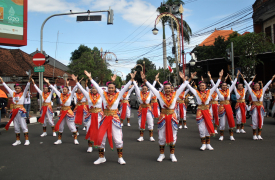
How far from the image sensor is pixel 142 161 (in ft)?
17.8

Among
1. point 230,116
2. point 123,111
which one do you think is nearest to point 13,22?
point 123,111

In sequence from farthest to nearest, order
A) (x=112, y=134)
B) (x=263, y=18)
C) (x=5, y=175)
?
(x=263, y=18), (x=112, y=134), (x=5, y=175)

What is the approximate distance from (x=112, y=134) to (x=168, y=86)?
1744 millimetres

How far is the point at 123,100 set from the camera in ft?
36.5

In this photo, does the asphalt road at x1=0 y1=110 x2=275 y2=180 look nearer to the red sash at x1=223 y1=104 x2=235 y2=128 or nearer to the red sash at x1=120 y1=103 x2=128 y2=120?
the red sash at x1=223 y1=104 x2=235 y2=128

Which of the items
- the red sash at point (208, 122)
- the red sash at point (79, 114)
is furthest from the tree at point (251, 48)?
the red sash at point (79, 114)

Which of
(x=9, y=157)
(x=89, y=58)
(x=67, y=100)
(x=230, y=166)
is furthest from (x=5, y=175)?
(x=89, y=58)

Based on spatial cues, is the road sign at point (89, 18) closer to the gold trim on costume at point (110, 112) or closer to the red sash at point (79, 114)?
the red sash at point (79, 114)

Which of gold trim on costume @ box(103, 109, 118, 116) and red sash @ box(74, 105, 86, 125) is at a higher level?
gold trim on costume @ box(103, 109, 118, 116)

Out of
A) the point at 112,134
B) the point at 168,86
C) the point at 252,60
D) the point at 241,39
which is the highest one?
the point at 241,39

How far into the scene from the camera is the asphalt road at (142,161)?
14.8 feet

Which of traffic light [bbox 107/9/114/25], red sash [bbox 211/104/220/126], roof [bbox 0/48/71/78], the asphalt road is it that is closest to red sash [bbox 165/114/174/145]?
the asphalt road

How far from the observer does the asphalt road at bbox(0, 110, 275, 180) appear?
4523 millimetres

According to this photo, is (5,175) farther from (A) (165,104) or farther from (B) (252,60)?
(B) (252,60)
